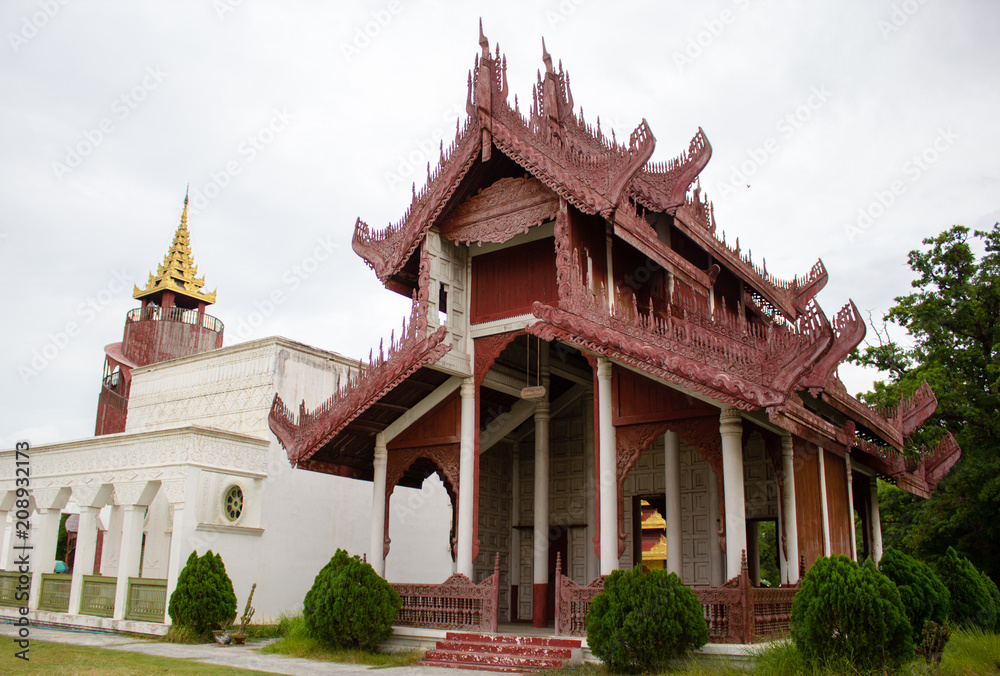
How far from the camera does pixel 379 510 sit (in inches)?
580

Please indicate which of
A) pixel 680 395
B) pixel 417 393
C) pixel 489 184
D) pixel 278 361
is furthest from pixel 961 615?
pixel 278 361

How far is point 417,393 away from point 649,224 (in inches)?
198

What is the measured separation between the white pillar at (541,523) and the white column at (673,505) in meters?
2.55

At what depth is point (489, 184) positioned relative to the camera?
Answer: 1472 centimetres

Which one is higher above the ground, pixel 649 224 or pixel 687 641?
pixel 649 224

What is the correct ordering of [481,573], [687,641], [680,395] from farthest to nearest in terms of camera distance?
[481,573] → [680,395] → [687,641]

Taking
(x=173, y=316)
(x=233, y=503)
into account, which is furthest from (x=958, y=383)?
(x=173, y=316)

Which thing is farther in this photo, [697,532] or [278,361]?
[278,361]

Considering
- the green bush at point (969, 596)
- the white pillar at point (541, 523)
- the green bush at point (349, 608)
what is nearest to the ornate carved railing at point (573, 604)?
the green bush at point (349, 608)

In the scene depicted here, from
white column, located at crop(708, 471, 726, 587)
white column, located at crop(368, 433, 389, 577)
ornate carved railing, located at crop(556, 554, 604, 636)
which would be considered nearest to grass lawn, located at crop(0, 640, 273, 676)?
white column, located at crop(368, 433, 389, 577)

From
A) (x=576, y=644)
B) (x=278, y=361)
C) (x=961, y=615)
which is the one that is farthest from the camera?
(x=278, y=361)

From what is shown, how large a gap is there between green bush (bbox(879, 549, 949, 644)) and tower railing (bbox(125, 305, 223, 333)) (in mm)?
30085

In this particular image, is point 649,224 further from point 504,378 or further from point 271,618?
point 271,618

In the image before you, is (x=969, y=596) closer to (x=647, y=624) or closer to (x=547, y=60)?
(x=647, y=624)
